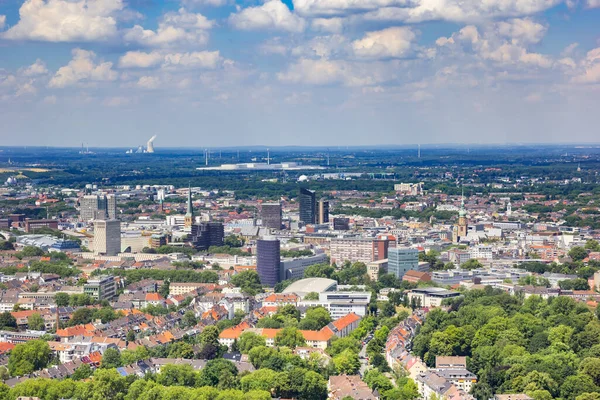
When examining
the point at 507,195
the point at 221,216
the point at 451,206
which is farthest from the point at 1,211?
the point at 507,195

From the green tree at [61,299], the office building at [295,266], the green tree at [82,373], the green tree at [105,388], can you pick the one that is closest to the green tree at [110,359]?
the green tree at [82,373]

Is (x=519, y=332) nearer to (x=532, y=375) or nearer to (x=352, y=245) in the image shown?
(x=532, y=375)

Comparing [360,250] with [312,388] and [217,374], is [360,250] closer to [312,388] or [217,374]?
[217,374]

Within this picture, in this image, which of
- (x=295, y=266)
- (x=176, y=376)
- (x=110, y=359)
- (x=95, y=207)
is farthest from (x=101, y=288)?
(x=95, y=207)

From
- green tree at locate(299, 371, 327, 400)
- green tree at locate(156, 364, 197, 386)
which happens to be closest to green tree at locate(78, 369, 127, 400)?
green tree at locate(156, 364, 197, 386)

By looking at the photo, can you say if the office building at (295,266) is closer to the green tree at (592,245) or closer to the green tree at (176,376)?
the green tree at (592,245)

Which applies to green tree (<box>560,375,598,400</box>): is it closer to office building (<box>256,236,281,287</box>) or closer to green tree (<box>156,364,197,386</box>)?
green tree (<box>156,364,197,386</box>)
